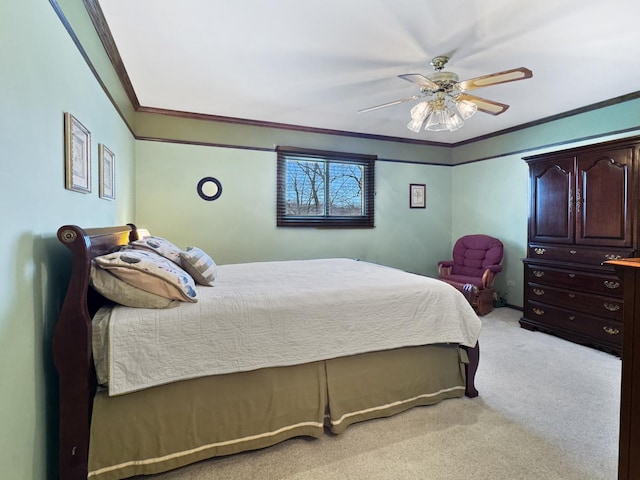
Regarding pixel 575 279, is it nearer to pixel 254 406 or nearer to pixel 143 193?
pixel 254 406

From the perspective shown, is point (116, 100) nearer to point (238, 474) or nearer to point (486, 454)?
point (238, 474)

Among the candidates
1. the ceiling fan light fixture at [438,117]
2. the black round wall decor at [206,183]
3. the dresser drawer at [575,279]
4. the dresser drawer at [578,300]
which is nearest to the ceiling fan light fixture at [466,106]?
the ceiling fan light fixture at [438,117]

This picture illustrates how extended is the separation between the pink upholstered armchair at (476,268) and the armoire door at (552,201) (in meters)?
0.71

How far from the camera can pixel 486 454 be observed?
1.67m

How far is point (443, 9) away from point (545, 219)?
8.62ft

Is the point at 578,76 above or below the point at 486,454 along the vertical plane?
above

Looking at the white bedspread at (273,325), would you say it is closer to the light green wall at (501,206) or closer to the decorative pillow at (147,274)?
the decorative pillow at (147,274)

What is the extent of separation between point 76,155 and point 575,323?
435 centimetres

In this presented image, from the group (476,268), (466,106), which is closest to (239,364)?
(466,106)

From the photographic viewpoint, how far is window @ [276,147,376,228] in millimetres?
4438

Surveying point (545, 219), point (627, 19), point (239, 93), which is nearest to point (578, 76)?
point (627, 19)

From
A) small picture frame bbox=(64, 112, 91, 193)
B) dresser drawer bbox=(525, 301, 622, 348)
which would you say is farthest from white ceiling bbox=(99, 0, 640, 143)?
dresser drawer bbox=(525, 301, 622, 348)

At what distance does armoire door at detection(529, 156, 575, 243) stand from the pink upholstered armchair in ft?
2.34

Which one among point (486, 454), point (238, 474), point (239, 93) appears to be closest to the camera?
point (238, 474)
